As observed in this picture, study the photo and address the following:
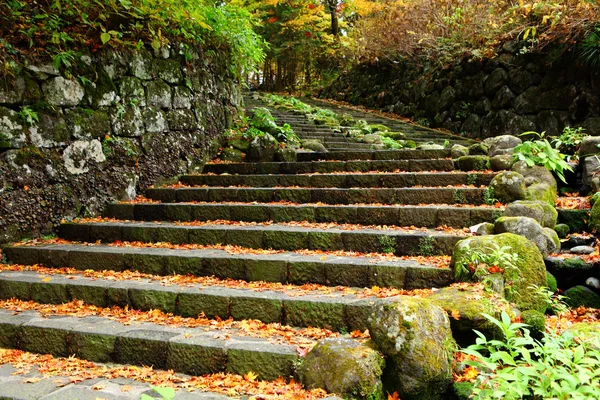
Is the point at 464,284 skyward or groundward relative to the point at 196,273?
skyward

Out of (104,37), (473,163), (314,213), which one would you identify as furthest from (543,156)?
(104,37)

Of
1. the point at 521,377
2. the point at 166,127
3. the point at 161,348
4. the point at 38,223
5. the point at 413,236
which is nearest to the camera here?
the point at 521,377

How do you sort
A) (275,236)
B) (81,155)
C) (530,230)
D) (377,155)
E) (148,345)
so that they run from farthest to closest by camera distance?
(377,155)
(81,155)
(275,236)
(530,230)
(148,345)

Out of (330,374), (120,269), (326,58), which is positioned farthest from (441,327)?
(326,58)

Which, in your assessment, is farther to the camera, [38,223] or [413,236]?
[38,223]

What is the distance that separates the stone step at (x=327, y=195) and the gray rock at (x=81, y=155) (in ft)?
2.90

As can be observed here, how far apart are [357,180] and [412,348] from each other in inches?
131

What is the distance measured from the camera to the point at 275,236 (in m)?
4.27

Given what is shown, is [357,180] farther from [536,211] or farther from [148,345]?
[148,345]

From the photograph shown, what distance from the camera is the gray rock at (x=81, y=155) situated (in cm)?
516

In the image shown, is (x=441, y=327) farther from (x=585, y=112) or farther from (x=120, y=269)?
(x=585, y=112)

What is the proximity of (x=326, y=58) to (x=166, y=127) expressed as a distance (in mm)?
13566

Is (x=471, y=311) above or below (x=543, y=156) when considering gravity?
below

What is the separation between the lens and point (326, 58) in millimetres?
18516
